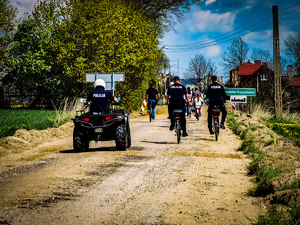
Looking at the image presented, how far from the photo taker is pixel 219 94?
43.0ft

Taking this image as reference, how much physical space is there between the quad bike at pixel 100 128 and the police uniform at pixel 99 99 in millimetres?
171

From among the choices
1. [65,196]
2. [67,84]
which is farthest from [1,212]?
[67,84]

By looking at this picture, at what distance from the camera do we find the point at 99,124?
10.0m

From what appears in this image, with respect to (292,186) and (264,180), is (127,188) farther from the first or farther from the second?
(292,186)

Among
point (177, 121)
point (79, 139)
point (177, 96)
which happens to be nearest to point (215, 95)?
point (177, 96)

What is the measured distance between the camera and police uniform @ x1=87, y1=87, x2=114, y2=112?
33.6 ft

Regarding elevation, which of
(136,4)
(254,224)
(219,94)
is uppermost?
(136,4)

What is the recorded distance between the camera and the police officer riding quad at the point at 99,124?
999cm

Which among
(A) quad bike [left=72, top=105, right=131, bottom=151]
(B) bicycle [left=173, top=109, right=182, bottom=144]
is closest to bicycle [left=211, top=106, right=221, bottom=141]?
(B) bicycle [left=173, top=109, right=182, bottom=144]

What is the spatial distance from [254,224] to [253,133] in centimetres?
993

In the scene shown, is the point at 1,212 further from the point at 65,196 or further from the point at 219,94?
the point at 219,94

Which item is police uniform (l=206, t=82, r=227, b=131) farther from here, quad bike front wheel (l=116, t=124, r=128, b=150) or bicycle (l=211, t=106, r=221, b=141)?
quad bike front wheel (l=116, t=124, r=128, b=150)

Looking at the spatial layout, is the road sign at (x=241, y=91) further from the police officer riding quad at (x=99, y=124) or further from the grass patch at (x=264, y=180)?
the grass patch at (x=264, y=180)

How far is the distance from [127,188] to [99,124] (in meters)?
4.22
